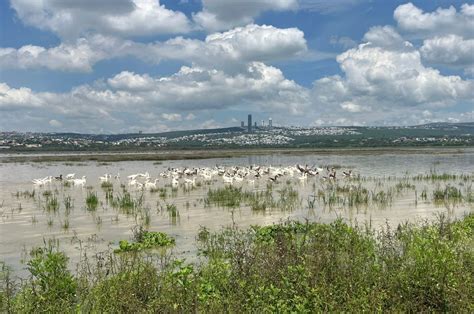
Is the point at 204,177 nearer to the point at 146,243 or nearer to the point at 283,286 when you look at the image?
the point at 146,243

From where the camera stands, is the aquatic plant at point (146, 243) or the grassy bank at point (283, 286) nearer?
the grassy bank at point (283, 286)

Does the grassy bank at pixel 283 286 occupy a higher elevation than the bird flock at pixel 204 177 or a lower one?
higher

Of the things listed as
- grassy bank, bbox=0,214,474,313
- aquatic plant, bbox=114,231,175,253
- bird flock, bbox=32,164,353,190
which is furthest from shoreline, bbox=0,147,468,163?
grassy bank, bbox=0,214,474,313

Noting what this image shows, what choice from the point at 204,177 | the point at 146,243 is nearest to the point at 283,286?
the point at 146,243

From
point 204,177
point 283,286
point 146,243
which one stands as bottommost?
point 204,177

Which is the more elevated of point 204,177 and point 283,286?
point 283,286

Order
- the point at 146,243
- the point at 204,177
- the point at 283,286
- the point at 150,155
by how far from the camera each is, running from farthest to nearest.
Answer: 1. the point at 150,155
2. the point at 204,177
3. the point at 146,243
4. the point at 283,286

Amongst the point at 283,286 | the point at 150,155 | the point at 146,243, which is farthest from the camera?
the point at 150,155

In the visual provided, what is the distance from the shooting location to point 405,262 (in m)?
8.95

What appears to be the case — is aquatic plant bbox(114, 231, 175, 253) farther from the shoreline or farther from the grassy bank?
the shoreline

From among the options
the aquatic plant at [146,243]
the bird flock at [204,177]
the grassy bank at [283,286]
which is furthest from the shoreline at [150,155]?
the grassy bank at [283,286]

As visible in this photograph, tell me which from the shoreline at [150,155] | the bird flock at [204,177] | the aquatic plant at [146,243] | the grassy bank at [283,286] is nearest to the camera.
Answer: the grassy bank at [283,286]

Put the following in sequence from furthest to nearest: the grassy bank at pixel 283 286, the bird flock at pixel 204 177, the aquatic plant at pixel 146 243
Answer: the bird flock at pixel 204 177
the aquatic plant at pixel 146 243
the grassy bank at pixel 283 286

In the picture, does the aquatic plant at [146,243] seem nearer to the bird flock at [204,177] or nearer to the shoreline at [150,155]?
the bird flock at [204,177]
